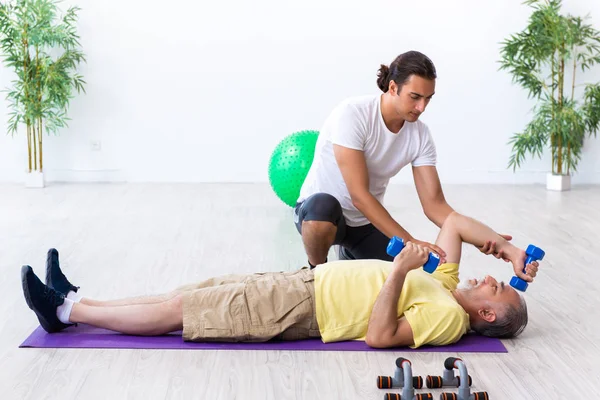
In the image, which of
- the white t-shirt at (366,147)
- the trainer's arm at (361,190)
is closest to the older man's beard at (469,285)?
the trainer's arm at (361,190)

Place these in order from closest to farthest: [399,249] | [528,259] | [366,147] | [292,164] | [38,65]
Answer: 1. [399,249]
2. [528,259]
3. [366,147]
4. [292,164]
5. [38,65]

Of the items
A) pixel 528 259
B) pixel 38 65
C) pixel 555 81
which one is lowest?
pixel 528 259

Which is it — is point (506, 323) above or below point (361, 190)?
below

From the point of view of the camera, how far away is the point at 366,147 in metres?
3.03

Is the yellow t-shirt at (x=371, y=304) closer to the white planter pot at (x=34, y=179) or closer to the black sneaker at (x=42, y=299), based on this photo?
the black sneaker at (x=42, y=299)

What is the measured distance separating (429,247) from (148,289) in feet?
3.92

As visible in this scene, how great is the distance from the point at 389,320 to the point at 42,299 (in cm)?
102

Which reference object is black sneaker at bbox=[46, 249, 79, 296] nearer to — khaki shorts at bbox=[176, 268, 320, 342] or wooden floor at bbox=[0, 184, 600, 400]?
wooden floor at bbox=[0, 184, 600, 400]

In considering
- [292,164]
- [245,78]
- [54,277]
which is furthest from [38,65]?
[54,277]

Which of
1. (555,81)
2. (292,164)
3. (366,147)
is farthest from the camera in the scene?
(555,81)

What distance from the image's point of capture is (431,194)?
3057 mm

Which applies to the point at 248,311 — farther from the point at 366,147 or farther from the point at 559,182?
the point at 559,182

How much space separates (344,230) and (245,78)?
312 centimetres

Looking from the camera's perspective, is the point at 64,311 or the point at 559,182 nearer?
the point at 64,311
